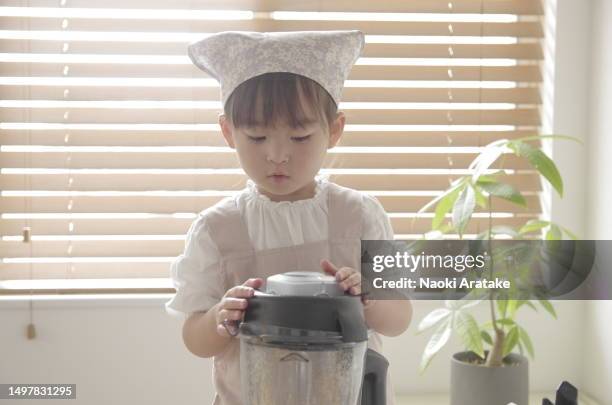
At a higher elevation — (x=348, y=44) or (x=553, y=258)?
(x=348, y=44)

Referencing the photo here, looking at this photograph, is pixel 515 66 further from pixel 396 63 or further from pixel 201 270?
pixel 201 270

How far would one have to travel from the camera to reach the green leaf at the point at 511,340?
167 centimetres

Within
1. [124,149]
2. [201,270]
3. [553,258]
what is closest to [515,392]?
[553,258]

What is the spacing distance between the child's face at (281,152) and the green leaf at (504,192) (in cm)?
67

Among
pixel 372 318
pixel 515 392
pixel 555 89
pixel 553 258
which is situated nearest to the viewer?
pixel 372 318

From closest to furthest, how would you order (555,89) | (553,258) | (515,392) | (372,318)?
1. (372,318)
2. (515,392)
3. (553,258)
4. (555,89)

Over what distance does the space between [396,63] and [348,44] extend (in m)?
0.94

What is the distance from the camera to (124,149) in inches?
77.4

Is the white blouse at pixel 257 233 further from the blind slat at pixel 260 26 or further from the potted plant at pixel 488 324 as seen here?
the blind slat at pixel 260 26

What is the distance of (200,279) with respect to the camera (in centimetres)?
110

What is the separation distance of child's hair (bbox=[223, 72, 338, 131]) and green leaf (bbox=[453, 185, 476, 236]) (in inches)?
26.7

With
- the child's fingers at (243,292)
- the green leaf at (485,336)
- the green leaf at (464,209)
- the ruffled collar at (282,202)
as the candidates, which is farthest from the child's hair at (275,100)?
the green leaf at (485,336)

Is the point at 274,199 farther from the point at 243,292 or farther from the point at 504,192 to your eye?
the point at 504,192

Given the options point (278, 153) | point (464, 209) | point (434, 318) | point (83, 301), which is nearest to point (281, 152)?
point (278, 153)
